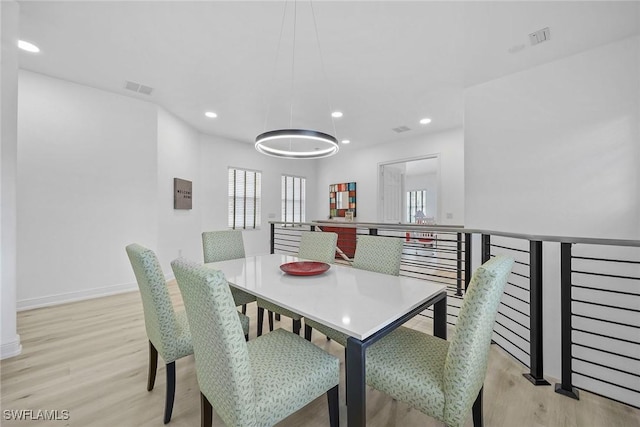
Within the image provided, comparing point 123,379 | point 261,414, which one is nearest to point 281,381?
point 261,414

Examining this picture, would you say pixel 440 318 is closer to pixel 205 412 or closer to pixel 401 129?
pixel 205 412

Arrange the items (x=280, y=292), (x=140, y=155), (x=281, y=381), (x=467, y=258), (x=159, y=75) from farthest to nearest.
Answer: (x=140, y=155) < (x=159, y=75) < (x=467, y=258) < (x=280, y=292) < (x=281, y=381)

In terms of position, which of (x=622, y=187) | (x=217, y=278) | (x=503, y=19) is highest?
(x=503, y=19)

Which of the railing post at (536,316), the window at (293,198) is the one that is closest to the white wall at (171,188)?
the window at (293,198)

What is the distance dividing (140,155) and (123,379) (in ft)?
9.69

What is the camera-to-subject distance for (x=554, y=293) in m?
2.48

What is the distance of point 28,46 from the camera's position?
2.49 meters

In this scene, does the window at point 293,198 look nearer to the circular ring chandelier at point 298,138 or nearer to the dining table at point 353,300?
the circular ring chandelier at point 298,138

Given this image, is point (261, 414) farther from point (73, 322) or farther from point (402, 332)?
→ point (73, 322)

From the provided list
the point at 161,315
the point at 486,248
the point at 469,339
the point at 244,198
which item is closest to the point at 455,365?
the point at 469,339

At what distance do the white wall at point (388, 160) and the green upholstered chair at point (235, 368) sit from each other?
433cm

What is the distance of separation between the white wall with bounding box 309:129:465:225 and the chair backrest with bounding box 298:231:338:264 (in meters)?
3.15

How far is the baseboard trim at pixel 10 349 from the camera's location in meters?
2.05

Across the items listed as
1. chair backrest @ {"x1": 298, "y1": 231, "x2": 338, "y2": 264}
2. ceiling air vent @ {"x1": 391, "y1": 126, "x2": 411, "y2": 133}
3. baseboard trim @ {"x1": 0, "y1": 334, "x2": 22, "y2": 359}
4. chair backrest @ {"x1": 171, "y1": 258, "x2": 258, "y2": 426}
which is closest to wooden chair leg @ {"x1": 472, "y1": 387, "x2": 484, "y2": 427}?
chair backrest @ {"x1": 171, "y1": 258, "x2": 258, "y2": 426}
